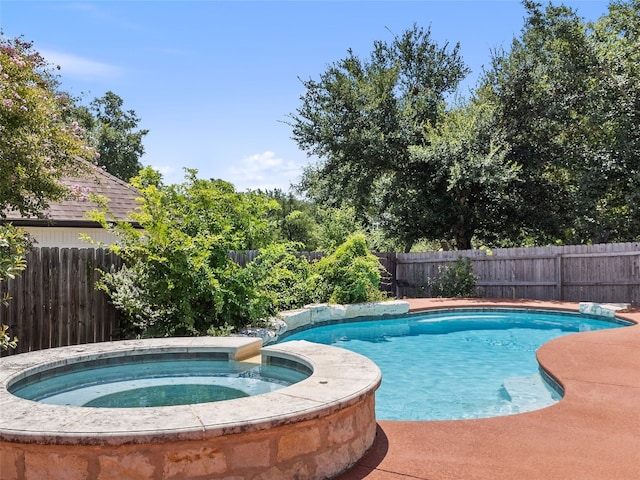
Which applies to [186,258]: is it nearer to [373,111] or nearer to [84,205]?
[84,205]

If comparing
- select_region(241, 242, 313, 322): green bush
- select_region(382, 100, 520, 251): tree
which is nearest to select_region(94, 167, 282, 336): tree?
select_region(241, 242, 313, 322): green bush

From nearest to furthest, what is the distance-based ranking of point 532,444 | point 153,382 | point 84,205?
point 532,444, point 153,382, point 84,205

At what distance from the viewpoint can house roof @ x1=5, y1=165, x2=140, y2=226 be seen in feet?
38.0

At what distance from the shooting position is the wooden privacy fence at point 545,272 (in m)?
13.5

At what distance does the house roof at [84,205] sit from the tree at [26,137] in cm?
172

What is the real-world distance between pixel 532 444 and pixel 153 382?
3062mm

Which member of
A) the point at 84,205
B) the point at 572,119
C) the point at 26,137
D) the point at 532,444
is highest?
the point at 572,119

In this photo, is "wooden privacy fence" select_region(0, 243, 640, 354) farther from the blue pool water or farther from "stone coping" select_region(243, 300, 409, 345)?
the blue pool water

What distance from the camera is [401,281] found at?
55.8ft

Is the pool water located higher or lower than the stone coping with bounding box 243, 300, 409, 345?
higher

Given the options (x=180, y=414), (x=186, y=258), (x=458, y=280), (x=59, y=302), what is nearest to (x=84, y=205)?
(x=59, y=302)

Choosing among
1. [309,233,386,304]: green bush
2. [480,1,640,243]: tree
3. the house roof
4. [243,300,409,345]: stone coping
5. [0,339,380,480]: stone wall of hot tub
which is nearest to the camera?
[0,339,380,480]: stone wall of hot tub

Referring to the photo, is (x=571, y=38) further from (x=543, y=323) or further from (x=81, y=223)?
(x=81, y=223)

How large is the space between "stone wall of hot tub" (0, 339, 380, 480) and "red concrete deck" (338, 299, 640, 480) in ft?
1.05
